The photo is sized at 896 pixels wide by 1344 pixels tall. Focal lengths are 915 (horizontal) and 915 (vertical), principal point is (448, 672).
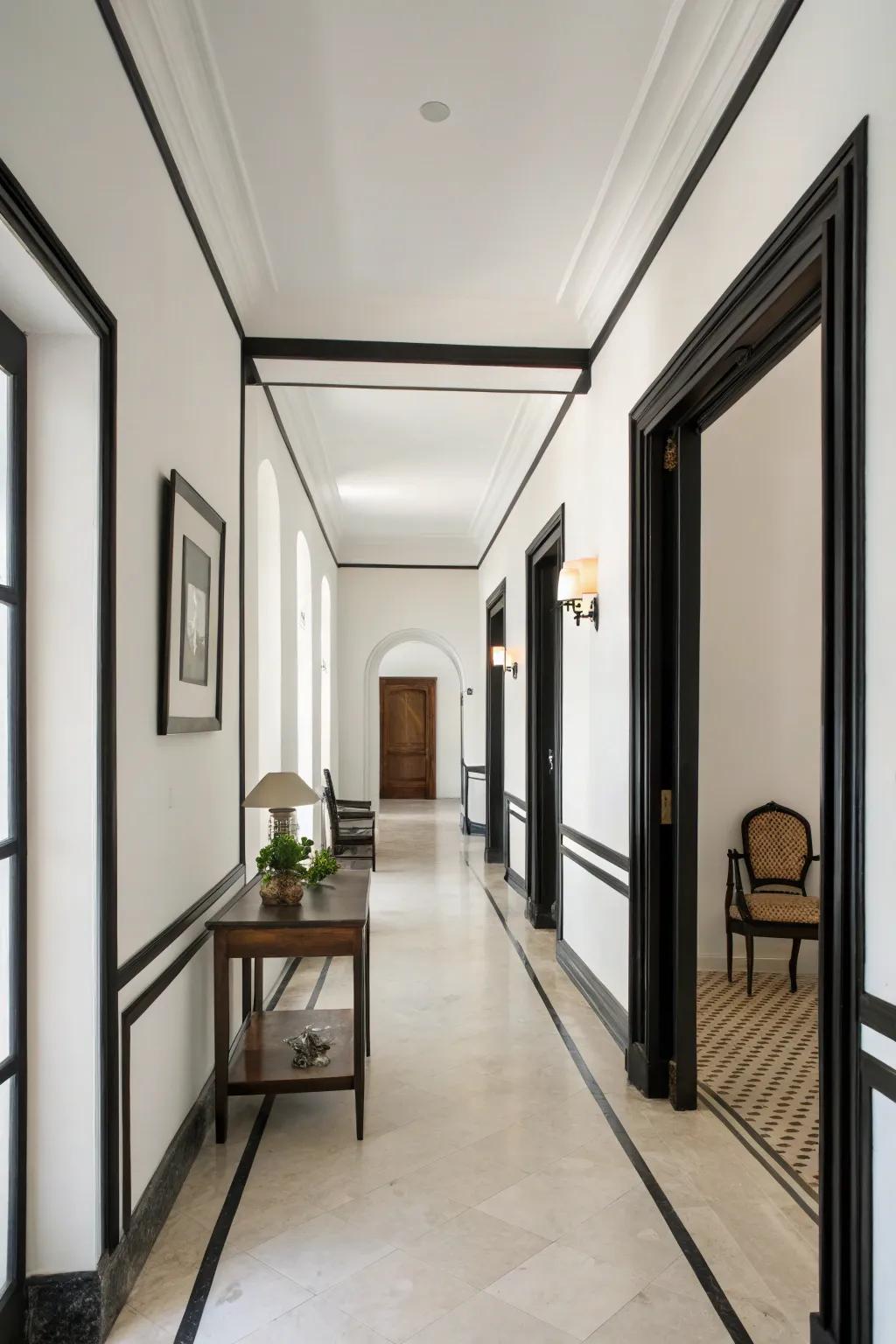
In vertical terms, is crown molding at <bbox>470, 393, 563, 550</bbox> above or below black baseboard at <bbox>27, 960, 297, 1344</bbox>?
above

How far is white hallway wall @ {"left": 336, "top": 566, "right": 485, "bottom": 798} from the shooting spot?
36.8 feet

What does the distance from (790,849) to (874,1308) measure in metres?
3.56

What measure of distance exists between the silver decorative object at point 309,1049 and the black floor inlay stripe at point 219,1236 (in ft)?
0.85

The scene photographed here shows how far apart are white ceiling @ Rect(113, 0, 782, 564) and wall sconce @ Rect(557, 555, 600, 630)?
0.96 metres

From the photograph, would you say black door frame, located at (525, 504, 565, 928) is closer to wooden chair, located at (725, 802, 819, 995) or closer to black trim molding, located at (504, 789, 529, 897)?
black trim molding, located at (504, 789, 529, 897)

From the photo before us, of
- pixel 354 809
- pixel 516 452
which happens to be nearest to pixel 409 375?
pixel 516 452

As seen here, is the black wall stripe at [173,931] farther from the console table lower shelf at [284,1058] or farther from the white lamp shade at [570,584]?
the white lamp shade at [570,584]

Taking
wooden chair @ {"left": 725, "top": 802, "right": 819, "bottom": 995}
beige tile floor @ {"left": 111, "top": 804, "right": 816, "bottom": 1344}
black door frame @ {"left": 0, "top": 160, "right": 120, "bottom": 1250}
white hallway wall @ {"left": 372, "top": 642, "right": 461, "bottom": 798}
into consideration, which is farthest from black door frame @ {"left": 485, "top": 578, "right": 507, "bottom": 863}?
black door frame @ {"left": 0, "top": 160, "right": 120, "bottom": 1250}

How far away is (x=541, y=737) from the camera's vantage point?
22.0ft

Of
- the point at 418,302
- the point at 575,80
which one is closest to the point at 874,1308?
the point at 575,80

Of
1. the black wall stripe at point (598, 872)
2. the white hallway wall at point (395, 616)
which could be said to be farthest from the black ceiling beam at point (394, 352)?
the white hallway wall at point (395, 616)

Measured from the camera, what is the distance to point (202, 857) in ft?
10.9

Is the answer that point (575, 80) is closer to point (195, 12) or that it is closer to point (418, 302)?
point (195, 12)

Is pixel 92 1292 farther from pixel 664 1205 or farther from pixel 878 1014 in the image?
pixel 878 1014
